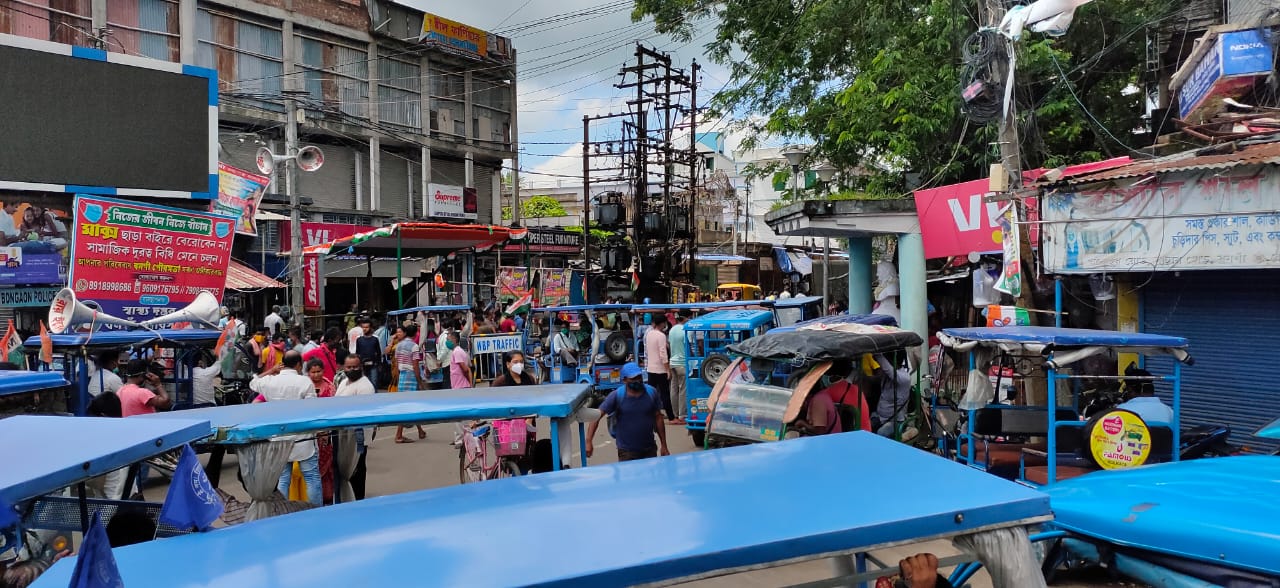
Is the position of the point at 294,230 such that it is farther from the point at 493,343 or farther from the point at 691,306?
the point at 691,306

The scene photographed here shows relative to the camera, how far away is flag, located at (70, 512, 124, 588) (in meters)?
2.17

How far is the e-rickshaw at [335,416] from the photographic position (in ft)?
16.2

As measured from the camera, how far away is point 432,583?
246 centimetres

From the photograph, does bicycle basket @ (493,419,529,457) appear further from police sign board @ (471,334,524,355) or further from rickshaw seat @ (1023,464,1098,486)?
police sign board @ (471,334,524,355)

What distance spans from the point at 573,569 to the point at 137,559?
1.65 metres

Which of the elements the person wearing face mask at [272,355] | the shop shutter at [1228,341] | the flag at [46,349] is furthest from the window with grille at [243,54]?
the shop shutter at [1228,341]

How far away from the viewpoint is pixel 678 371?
42.0ft

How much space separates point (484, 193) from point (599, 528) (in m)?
32.4

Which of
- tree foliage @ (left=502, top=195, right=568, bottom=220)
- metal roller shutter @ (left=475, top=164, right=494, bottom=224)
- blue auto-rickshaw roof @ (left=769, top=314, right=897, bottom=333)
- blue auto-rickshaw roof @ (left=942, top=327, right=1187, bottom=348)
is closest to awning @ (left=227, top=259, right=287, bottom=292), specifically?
metal roller shutter @ (left=475, top=164, right=494, bottom=224)

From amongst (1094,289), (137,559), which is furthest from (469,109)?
(137,559)

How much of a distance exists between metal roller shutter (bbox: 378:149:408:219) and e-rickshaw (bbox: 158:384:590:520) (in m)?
25.5

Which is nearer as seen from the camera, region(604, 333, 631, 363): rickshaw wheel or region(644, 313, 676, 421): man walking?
region(644, 313, 676, 421): man walking

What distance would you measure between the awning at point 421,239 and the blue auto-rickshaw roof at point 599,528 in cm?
1454

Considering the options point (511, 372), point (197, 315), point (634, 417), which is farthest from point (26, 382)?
point (634, 417)
